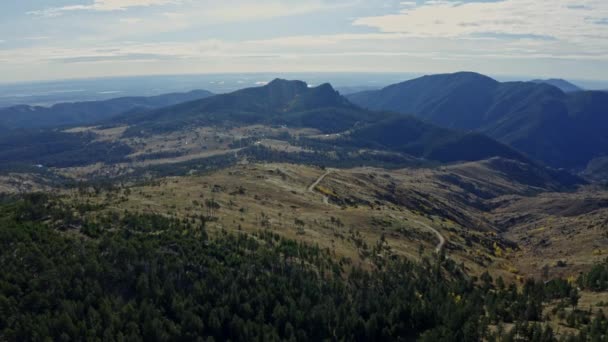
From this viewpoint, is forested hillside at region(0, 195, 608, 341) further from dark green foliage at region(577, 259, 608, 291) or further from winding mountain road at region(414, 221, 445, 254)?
winding mountain road at region(414, 221, 445, 254)

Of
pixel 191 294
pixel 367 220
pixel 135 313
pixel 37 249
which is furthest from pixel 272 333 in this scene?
pixel 367 220

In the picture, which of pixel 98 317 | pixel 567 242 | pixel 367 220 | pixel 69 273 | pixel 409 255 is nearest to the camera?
pixel 98 317

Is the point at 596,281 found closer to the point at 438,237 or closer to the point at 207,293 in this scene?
the point at 438,237

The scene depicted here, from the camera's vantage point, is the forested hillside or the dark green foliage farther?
the dark green foliage

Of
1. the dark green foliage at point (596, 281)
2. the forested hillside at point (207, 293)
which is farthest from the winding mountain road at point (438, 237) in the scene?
the dark green foliage at point (596, 281)

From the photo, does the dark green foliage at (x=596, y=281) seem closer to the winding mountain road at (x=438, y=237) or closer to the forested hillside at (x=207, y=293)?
the forested hillside at (x=207, y=293)

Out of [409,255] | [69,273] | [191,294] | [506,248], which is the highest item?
[69,273]

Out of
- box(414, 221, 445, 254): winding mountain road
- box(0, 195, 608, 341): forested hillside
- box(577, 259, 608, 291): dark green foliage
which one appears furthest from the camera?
box(414, 221, 445, 254): winding mountain road

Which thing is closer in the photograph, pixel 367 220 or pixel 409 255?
pixel 409 255

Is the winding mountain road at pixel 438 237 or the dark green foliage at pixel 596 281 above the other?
the dark green foliage at pixel 596 281

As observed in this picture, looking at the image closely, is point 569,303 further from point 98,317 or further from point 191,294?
point 98,317

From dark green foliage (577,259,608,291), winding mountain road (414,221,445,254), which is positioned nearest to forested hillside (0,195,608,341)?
dark green foliage (577,259,608,291)
